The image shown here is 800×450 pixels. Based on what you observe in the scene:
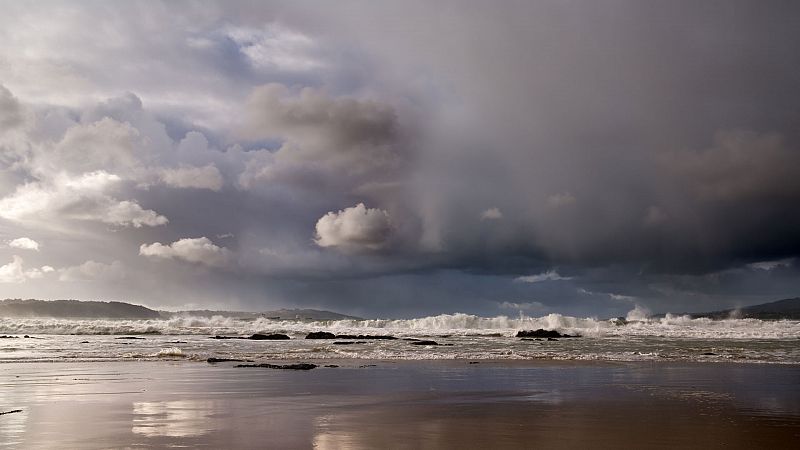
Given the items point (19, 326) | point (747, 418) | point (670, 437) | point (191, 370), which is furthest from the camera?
point (19, 326)

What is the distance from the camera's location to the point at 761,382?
61.7ft

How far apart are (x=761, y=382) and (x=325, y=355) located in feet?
65.6

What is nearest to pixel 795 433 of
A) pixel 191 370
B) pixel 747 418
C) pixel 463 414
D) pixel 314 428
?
pixel 747 418

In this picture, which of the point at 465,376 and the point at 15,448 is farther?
the point at 465,376

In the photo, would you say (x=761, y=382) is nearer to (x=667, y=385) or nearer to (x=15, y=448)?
(x=667, y=385)

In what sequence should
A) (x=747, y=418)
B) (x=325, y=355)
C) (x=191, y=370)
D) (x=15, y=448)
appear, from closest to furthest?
(x=15, y=448) < (x=747, y=418) < (x=191, y=370) < (x=325, y=355)

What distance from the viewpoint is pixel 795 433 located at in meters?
10.8

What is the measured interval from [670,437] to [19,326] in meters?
88.6

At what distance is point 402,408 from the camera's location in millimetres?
13609

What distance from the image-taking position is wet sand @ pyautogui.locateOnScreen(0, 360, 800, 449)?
9977 millimetres

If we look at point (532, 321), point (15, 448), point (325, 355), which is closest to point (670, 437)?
point (15, 448)

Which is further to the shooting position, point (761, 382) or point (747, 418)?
point (761, 382)

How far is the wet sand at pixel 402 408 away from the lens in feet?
32.7

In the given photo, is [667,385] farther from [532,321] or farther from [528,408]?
[532,321]
